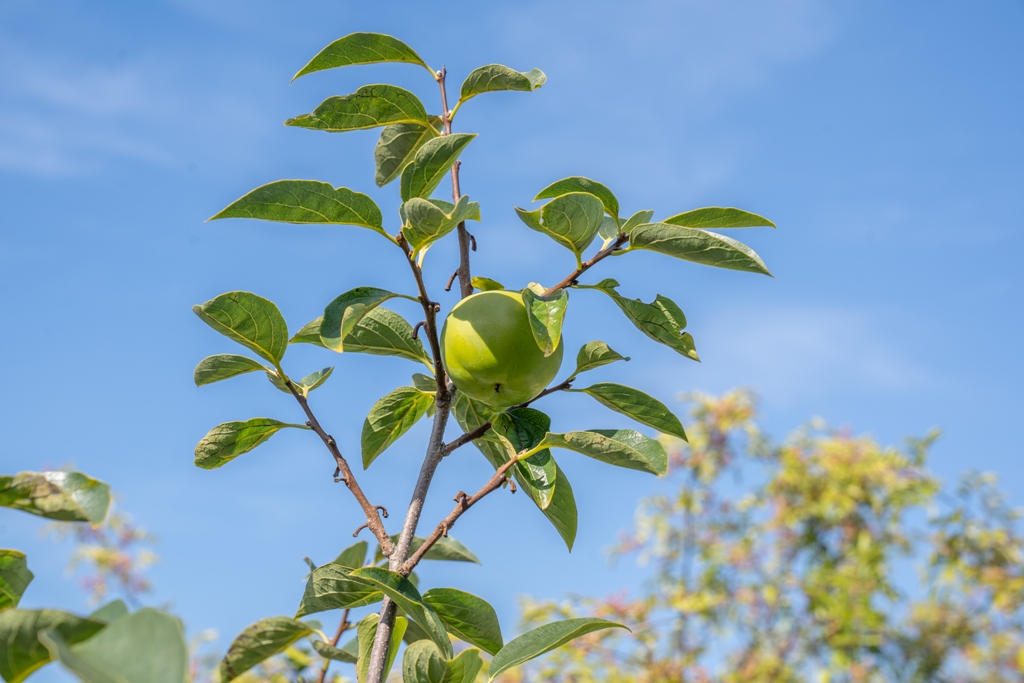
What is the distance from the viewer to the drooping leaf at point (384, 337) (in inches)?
49.7

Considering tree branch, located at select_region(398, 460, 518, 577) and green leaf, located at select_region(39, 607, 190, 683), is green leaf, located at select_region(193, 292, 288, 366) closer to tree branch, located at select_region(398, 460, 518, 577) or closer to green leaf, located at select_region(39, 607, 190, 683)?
tree branch, located at select_region(398, 460, 518, 577)

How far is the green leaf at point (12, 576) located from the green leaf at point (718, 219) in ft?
3.03

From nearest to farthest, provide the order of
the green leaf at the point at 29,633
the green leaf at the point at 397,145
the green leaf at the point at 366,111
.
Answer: the green leaf at the point at 29,633
the green leaf at the point at 366,111
the green leaf at the point at 397,145

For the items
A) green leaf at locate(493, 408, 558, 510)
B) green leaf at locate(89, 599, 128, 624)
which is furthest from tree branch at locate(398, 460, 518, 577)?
green leaf at locate(89, 599, 128, 624)

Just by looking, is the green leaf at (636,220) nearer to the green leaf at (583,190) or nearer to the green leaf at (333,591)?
the green leaf at (583,190)

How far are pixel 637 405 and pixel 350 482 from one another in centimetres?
48

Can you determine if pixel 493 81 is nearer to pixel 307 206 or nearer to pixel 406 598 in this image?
pixel 307 206

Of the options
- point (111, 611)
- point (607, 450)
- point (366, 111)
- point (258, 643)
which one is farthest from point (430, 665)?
point (366, 111)

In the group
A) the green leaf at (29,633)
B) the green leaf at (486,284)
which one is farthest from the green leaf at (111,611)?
the green leaf at (486,284)

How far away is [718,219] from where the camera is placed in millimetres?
1192

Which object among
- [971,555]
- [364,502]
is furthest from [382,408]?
[971,555]

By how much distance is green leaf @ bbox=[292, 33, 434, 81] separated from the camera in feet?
4.19

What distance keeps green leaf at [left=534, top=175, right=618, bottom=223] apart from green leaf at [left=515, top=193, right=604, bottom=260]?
8 cm

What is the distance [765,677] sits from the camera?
5113 millimetres
